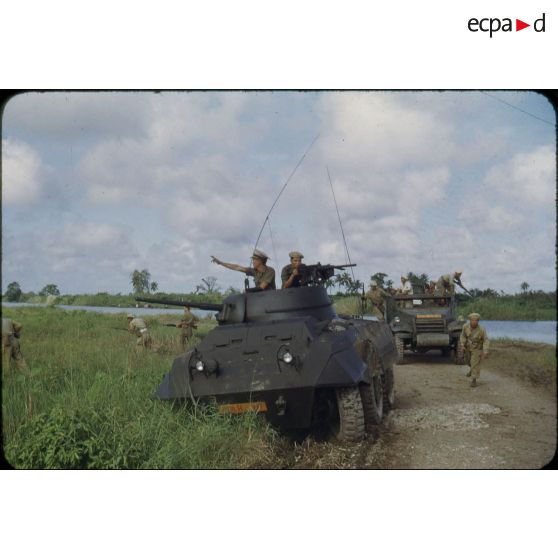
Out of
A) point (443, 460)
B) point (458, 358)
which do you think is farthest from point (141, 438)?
point (458, 358)

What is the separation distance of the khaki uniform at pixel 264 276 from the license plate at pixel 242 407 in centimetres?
186

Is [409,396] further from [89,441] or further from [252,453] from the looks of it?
[89,441]

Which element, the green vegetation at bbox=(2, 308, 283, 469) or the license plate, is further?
the license plate

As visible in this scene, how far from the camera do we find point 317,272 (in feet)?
25.3

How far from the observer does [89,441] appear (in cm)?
513

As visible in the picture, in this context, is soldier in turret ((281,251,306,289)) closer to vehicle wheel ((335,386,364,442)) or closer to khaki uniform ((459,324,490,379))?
vehicle wheel ((335,386,364,442))

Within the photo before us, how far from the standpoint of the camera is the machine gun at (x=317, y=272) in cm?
761

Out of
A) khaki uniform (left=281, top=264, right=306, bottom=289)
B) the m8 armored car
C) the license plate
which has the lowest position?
the license plate

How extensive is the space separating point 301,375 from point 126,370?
2767mm

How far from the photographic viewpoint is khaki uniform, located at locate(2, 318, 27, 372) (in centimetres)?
554

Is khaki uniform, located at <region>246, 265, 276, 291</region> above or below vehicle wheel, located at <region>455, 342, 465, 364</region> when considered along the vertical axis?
above

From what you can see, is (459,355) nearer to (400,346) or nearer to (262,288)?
(400,346)

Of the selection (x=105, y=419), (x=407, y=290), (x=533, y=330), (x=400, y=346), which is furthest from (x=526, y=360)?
(x=407, y=290)

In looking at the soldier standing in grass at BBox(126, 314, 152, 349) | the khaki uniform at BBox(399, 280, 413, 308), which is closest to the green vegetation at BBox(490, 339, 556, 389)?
the khaki uniform at BBox(399, 280, 413, 308)
